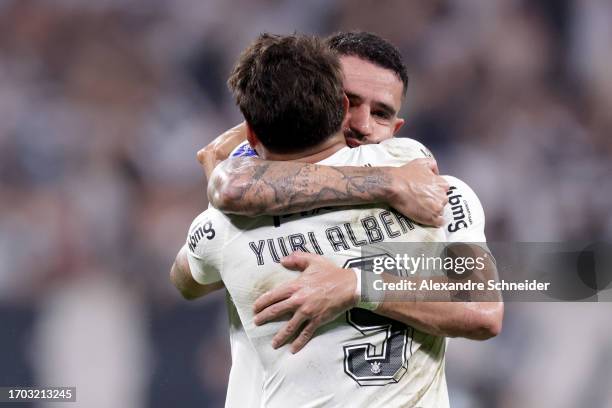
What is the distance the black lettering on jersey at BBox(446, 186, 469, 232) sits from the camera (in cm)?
202

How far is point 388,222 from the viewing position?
1956 mm

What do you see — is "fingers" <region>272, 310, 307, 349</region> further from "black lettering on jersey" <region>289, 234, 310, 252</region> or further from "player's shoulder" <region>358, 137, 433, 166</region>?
"player's shoulder" <region>358, 137, 433, 166</region>

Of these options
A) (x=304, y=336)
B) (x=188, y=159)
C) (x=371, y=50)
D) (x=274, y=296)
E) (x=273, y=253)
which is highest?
(x=188, y=159)

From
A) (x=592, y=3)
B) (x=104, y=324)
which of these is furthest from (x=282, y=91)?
(x=592, y=3)

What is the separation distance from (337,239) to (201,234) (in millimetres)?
362

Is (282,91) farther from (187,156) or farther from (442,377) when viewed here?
(187,156)

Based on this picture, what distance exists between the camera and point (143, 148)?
520 centimetres

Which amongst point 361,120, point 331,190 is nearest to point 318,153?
point 331,190

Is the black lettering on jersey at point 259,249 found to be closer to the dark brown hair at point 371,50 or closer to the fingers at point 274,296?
the fingers at point 274,296

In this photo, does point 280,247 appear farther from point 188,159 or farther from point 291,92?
point 188,159

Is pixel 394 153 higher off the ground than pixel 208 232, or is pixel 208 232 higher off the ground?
pixel 394 153

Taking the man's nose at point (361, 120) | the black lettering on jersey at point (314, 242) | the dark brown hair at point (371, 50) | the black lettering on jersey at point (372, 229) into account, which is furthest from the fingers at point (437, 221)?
the dark brown hair at point (371, 50)

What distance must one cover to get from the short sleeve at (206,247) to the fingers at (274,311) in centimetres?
17

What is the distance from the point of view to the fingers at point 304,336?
1934 mm
